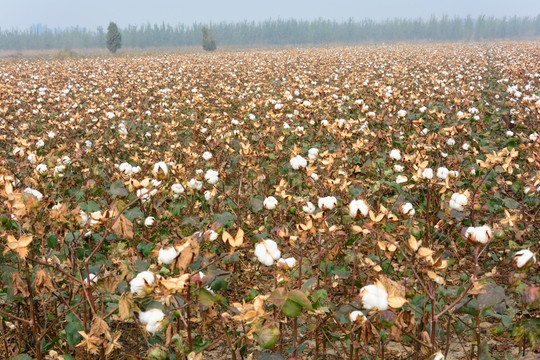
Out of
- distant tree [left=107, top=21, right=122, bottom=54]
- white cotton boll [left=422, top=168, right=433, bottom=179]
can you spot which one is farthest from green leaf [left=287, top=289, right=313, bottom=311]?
distant tree [left=107, top=21, right=122, bottom=54]

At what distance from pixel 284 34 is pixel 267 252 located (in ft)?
374

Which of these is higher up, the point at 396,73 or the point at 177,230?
the point at 396,73

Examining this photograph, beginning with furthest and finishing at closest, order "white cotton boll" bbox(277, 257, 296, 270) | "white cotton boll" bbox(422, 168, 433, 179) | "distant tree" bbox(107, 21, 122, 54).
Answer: "distant tree" bbox(107, 21, 122, 54) → "white cotton boll" bbox(422, 168, 433, 179) → "white cotton boll" bbox(277, 257, 296, 270)

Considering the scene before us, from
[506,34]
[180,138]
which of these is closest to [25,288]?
[180,138]

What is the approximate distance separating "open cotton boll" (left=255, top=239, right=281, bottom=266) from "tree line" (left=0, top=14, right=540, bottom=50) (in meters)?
106

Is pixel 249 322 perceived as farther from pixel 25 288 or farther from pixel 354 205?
pixel 25 288

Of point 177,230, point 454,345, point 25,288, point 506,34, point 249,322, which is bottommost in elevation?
point 454,345

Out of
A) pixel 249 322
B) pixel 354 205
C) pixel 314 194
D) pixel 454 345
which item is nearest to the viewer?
pixel 249 322

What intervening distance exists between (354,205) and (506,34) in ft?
422

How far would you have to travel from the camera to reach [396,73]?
12.3 m

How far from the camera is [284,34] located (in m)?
109

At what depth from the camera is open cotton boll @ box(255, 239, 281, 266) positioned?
1.47m

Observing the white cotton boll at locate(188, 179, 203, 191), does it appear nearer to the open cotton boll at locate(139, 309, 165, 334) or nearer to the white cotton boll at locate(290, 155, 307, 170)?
the white cotton boll at locate(290, 155, 307, 170)

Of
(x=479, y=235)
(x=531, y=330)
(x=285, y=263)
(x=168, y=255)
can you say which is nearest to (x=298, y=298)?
(x=168, y=255)
